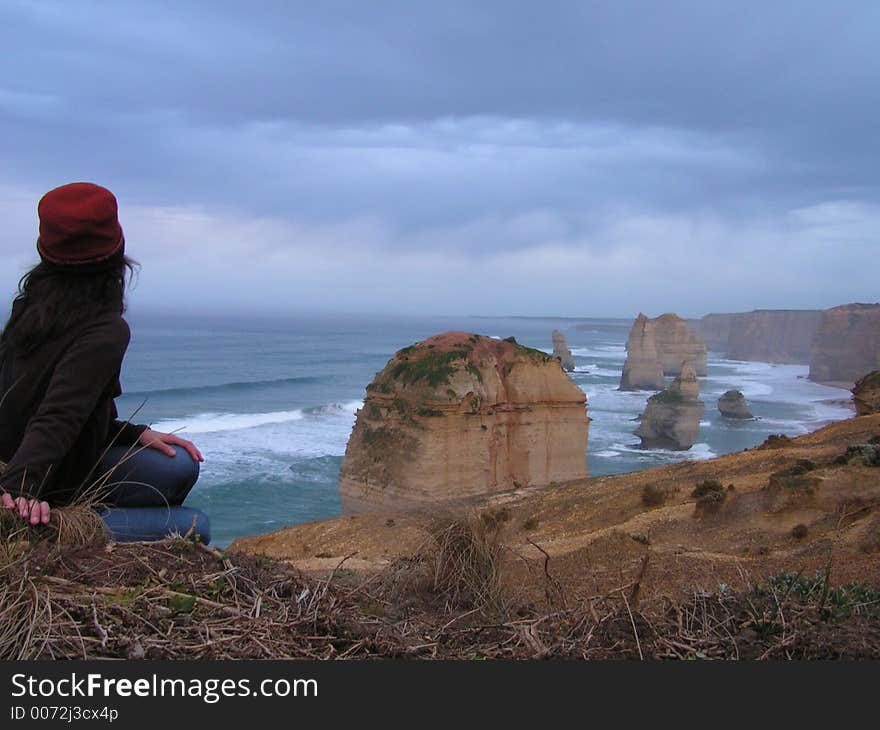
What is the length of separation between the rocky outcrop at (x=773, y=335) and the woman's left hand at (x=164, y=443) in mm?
125499

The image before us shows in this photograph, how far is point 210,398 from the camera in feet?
200

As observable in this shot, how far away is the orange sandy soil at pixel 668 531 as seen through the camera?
6996 millimetres

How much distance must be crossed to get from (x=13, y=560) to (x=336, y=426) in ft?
166

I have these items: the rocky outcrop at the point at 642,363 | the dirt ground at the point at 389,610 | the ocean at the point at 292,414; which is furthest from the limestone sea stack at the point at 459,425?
the rocky outcrop at the point at 642,363

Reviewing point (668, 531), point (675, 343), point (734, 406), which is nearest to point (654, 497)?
point (668, 531)

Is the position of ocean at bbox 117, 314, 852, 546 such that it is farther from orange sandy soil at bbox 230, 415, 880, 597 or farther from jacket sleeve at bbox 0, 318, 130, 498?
jacket sleeve at bbox 0, 318, 130, 498

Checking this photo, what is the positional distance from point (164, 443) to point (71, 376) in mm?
692

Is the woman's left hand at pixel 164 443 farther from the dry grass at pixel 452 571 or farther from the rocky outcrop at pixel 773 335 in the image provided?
the rocky outcrop at pixel 773 335

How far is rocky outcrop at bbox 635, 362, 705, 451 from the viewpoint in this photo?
5234 cm

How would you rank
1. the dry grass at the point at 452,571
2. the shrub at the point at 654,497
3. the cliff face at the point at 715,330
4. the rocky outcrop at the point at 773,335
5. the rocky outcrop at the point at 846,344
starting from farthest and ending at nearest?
the cliff face at the point at 715,330 → the rocky outcrop at the point at 773,335 → the rocky outcrop at the point at 846,344 → the shrub at the point at 654,497 → the dry grass at the point at 452,571

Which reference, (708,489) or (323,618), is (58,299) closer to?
(323,618)

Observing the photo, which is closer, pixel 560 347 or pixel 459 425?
pixel 459 425

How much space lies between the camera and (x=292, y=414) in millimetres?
56281

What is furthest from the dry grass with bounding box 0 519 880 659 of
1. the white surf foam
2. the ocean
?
the white surf foam
